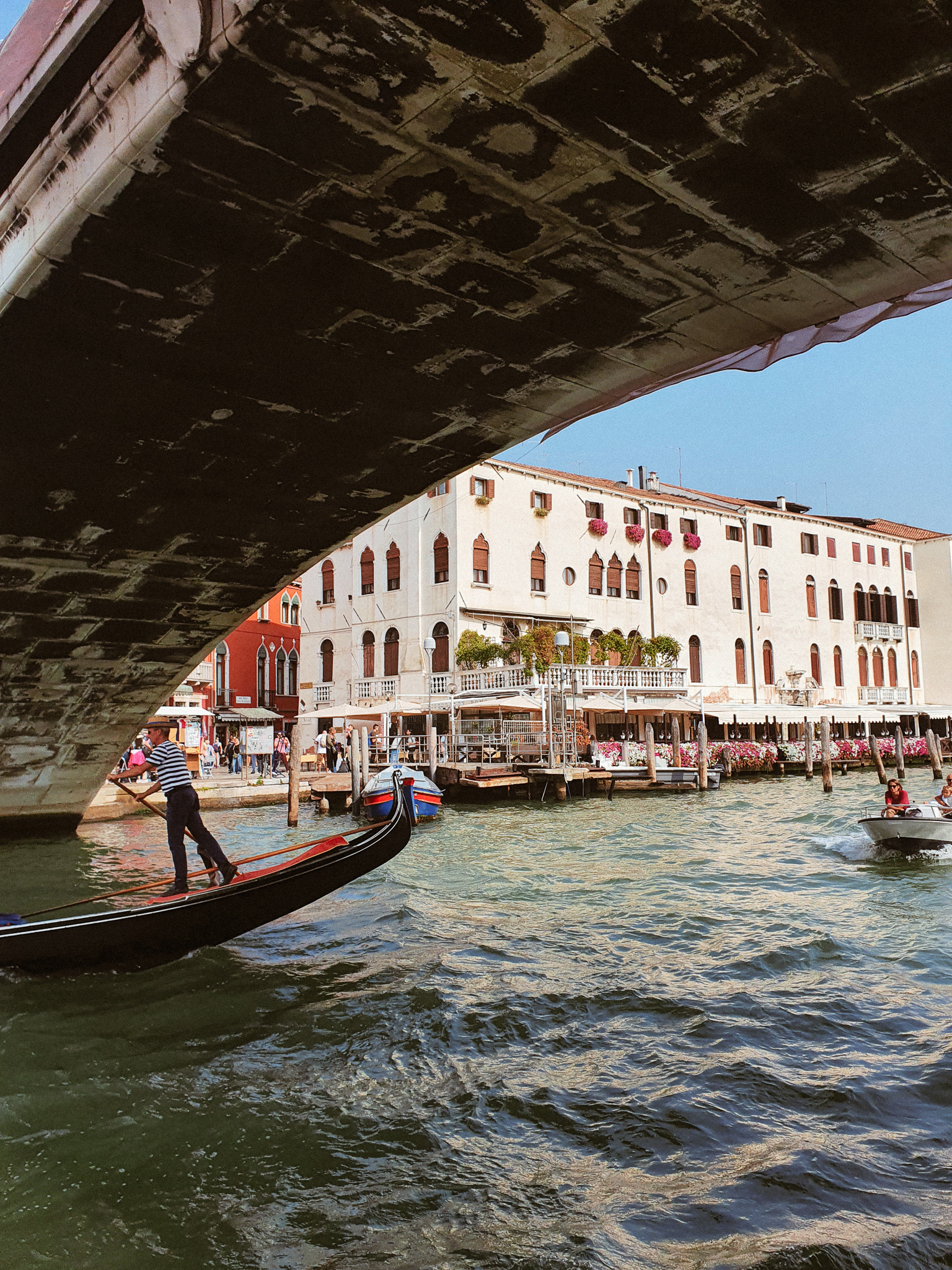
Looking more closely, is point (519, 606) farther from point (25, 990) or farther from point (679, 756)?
point (25, 990)

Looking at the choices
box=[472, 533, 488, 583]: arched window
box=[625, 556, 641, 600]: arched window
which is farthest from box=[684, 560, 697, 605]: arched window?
box=[472, 533, 488, 583]: arched window

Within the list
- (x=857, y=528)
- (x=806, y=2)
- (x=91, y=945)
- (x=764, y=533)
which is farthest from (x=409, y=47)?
(x=857, y=528)

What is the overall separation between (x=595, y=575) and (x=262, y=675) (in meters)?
10.4

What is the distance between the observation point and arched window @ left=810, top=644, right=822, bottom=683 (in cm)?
3219

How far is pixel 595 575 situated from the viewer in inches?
1059

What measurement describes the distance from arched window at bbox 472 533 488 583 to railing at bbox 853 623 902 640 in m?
15.6

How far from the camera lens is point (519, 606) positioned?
25.3m

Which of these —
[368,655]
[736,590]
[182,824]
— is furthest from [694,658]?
[182,824]

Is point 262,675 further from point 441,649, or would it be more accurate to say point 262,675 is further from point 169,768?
point 169,768

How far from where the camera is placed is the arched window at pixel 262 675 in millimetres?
29344

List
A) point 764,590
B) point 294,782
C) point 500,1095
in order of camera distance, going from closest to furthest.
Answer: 1. point 500,1095
2. point 294,782
3. point 764,590

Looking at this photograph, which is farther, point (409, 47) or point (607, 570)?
point (607, 570)

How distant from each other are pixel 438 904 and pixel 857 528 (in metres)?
30.4

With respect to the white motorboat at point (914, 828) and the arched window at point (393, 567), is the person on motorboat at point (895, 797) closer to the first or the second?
the white motorboat at point (914, 828)
